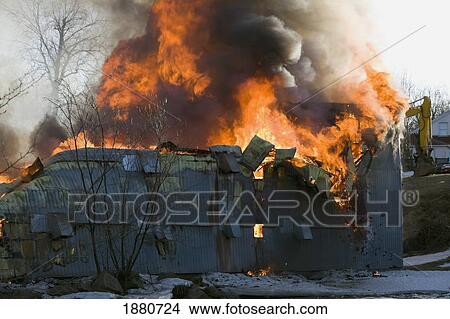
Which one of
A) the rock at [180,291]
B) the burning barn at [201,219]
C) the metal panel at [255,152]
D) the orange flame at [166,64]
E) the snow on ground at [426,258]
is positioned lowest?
the snow on ground at [426,258]

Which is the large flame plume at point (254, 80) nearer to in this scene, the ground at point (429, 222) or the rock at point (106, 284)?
the rock at point (106, 284)

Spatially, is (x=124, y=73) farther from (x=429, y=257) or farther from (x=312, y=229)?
(x=429, y=257)

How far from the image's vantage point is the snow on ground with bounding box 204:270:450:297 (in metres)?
17.1

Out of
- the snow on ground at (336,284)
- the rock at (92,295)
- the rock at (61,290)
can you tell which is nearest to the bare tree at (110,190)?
the rock at (61,290)

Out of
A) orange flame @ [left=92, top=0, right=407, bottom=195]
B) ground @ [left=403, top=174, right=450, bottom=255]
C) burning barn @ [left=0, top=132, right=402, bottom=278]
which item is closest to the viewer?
burning barn @ [left=0, top=132, right=402, bottom=278]

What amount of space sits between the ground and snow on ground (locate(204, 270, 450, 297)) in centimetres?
1161

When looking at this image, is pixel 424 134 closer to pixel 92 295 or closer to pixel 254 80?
pixel 254 80

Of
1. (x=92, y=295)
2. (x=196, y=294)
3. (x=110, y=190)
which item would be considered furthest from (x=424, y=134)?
(x=92, y=295)

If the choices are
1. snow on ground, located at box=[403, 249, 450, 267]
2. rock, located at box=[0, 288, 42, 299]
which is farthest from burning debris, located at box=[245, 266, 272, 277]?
snow on ground, located at box=[403, 249, 450, 267]

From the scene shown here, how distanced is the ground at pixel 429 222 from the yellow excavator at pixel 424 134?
3.54 meters

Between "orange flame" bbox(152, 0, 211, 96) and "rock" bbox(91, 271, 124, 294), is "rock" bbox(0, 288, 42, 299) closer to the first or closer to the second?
"rock" bbox(91, 271, 124, 294)

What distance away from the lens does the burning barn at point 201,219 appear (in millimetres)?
17375

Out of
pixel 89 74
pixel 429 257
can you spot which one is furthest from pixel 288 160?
pixel 89 74

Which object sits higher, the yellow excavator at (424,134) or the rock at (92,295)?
the yellow excavator at (424,134)
